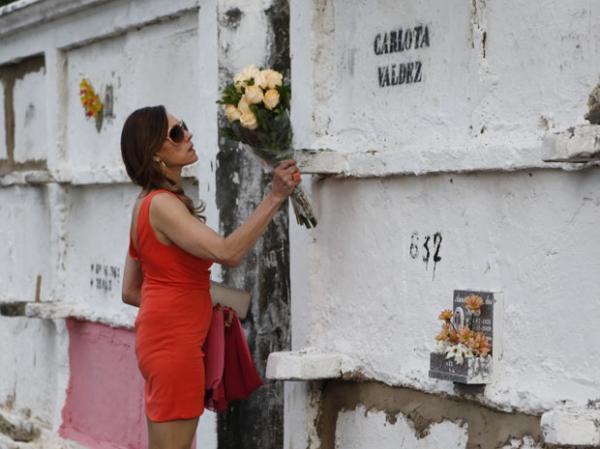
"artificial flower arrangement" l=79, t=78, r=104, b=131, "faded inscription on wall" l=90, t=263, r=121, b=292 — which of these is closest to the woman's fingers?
"faded inscription on wall" l=90, t=263, r=121, b=292

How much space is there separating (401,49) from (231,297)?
1.20m

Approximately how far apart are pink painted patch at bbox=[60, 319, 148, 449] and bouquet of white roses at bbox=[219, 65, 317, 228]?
2.29 m

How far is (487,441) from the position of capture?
4797 mm

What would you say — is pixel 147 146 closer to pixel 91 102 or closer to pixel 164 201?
pixel 164 201

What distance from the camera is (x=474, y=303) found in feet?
15.6

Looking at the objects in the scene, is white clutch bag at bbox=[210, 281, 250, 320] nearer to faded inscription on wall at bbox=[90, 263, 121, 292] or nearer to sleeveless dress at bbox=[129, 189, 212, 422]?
sleeveless dress at bbox=[129, 189, 212, 422]

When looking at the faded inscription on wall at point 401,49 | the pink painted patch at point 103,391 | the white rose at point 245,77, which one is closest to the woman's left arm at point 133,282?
the white rose at point 245,77

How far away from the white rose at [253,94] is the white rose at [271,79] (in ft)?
0.14

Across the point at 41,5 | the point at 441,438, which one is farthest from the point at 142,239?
the point at 41,5

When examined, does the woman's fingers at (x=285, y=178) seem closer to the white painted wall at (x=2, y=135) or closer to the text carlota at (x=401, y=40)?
the text carlota at (x=401, y=40)

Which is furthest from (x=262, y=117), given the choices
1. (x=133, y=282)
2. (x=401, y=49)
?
(x=133, y=282)

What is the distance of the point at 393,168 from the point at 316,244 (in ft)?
2.12

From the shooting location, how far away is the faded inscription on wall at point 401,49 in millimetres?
5184

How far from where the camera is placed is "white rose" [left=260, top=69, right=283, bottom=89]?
539cm
